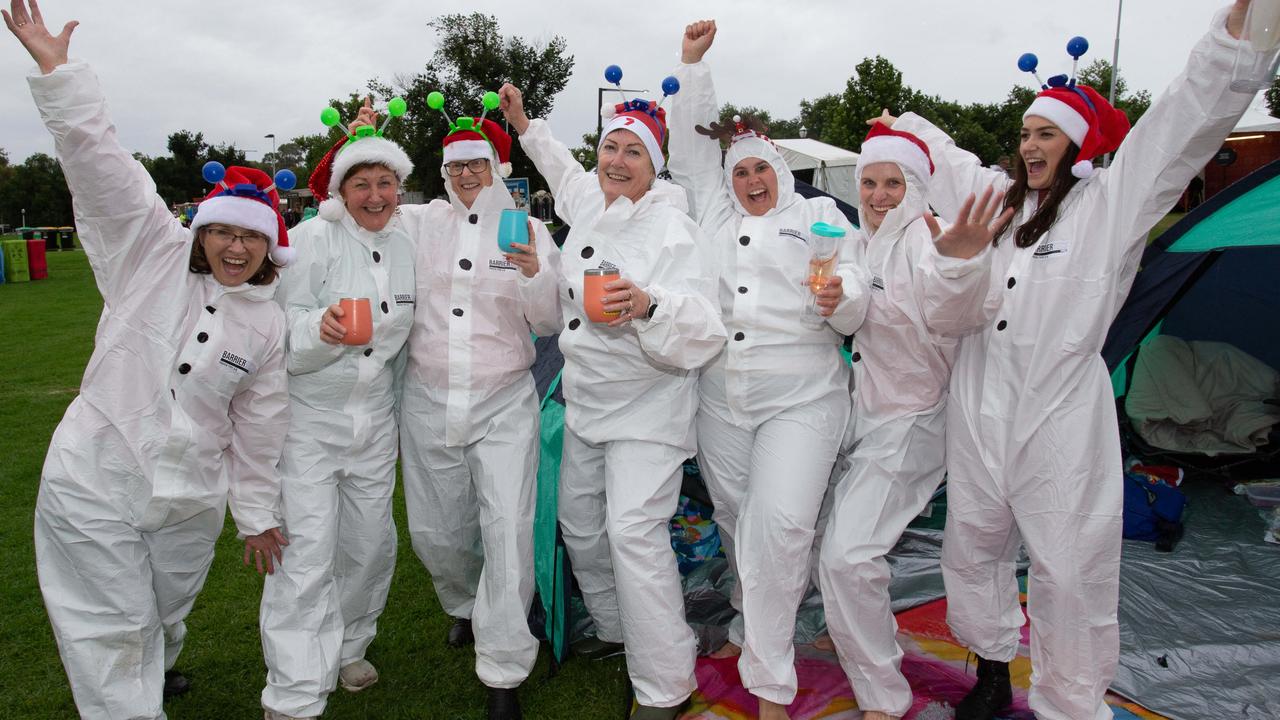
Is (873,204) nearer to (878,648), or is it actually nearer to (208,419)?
(878,648)

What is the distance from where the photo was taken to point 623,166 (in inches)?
133

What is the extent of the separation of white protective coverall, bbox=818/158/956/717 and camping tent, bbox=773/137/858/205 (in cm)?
1455

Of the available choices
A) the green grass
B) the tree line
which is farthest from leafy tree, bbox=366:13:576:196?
the green grass

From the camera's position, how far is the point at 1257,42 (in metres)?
2.27

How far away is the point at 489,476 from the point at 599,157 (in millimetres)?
1319

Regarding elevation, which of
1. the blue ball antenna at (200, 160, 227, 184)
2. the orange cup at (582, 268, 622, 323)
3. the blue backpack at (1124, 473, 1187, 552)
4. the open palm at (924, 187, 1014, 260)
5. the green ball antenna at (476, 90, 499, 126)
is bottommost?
the blue backpack at (1124, 473, 1187, 552)

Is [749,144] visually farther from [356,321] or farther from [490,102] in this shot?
[356,321]

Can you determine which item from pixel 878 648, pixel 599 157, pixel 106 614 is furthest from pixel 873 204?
pixel 106 614

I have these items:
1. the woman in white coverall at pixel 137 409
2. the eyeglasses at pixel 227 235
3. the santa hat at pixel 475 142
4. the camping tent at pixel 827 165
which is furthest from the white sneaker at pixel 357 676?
the camping tent at pixel 827 165

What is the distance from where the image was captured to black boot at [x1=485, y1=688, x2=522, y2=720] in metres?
3.27

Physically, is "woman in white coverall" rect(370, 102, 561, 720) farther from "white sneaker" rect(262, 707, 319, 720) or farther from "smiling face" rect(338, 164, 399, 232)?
"white sneaker" rect(262, 707, 319, 720)

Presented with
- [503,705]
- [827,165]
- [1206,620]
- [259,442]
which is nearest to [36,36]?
[259,442]

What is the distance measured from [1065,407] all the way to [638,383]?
1.47m

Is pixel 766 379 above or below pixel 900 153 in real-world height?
below
